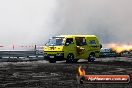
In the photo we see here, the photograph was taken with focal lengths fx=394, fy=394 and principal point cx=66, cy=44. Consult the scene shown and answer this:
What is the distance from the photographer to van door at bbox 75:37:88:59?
2817 cm

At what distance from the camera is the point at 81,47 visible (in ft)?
92.9

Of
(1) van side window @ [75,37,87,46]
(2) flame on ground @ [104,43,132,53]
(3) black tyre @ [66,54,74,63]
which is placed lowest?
(3) black tyre @ [66,54,74,63]

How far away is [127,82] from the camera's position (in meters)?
14.3

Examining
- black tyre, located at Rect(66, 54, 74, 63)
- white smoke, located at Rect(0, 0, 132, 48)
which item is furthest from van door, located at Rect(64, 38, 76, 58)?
white smoke, located at Rect(0, 0, 132, 48)

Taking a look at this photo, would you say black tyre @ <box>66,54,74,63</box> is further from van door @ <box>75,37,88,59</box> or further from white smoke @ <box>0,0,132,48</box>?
white smoke @ <box>0,0,132,48</box>

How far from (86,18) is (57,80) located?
8738cm

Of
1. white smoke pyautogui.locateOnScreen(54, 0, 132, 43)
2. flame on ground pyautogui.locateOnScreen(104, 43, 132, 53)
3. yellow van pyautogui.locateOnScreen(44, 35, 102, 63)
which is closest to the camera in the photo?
yellow van pyautogui.locateOnScreen(44, 35, 102, 63)

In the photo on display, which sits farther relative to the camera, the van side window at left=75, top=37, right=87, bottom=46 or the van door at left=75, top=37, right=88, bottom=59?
the van side window at left=75, top=37, right=87, bottom=46

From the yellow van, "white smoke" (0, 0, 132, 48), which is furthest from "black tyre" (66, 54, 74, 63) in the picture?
"white smoke" (0, 0, 132, 48)

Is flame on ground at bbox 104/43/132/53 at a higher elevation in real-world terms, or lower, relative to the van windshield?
lower

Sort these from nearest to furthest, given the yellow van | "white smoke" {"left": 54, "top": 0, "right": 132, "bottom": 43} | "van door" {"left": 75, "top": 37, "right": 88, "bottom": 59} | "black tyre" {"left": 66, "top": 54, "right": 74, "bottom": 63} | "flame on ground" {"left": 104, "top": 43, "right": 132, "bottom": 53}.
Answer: the yellow van < "black tyre" {"left": 66, "top": 54, "right": 74, "bottom": 63} < "van door" {"left": 75, "top": 37, "right": 88, "bottom": 59} < "flame on ground" {"left": 104, "top": 43, "right": 132, "bottom": 53} < "white smoke" {"left": 54, "top": 0, "right": 132, "bottom": 43}

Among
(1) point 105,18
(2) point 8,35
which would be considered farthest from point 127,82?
(1) point 105,18

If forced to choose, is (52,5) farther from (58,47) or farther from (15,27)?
(58,47)

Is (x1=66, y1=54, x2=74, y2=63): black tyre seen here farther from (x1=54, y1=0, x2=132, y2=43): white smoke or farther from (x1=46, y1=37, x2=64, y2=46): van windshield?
(x1=54, y1=0, x2=132, y2=43): white smoke
